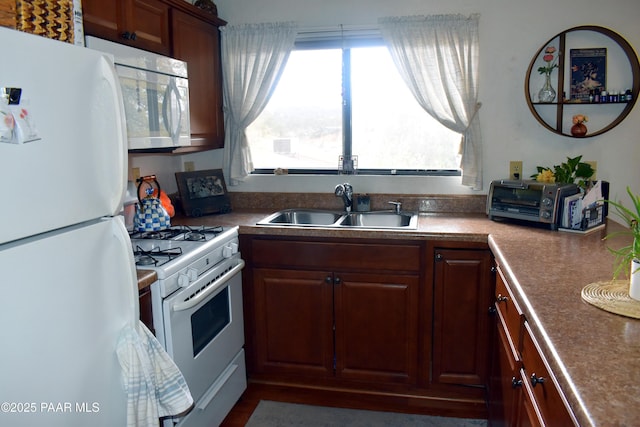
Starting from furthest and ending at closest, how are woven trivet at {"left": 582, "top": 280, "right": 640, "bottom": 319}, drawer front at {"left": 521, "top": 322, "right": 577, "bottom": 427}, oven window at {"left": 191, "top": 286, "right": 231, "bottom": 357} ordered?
oven window at {"left": 191, "top": 286, "right": 231, "bottom": 357}
woven trivet at {"left": 582, "top": 280, "right": 640, "bottom": 319}
drawer front at {"left": 521, "top": 322, "right": 577, "bottom": 427}

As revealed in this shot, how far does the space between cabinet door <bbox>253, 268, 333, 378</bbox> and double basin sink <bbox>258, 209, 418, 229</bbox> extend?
1.25 ft

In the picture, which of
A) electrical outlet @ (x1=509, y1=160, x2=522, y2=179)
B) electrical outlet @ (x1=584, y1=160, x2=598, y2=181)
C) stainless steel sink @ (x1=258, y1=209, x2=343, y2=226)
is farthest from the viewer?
stainless steel sink @ (x1=258, y1=209, x2=343, y2=226)

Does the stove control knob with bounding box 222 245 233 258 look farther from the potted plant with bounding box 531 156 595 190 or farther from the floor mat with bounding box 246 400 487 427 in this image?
the potted plant with bounding box 531 156 595 190

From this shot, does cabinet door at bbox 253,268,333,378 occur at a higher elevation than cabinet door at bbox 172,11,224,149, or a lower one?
lower

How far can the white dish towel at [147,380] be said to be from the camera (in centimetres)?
136

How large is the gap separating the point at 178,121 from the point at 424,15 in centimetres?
156

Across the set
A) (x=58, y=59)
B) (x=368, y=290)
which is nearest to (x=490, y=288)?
(x=368, y=290)

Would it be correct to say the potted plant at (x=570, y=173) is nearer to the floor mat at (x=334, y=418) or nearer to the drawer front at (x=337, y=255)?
the drawer front at (x=337, y=255)

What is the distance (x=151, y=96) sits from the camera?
2.12m

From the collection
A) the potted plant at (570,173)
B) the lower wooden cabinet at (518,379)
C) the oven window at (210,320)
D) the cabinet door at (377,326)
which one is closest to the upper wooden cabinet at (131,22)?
the oven window at (210,320)

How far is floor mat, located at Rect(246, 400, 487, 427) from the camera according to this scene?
95.3 inches

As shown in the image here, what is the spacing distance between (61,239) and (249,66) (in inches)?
85.2

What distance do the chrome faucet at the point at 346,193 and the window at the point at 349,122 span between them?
224 mm

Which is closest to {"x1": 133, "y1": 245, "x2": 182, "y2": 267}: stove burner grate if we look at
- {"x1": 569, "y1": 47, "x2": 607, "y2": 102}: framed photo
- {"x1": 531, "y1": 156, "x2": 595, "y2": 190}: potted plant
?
{"x1": 531, "y1": 156, "x2": 595, "y2": 190}: potted plant
